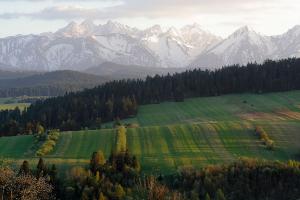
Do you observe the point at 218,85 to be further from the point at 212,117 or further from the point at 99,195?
the point at 99,195

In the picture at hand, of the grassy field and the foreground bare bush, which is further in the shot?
the grassy field

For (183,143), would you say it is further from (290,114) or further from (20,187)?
(290,114)

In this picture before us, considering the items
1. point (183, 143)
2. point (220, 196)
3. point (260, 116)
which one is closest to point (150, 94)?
point (260, 116)

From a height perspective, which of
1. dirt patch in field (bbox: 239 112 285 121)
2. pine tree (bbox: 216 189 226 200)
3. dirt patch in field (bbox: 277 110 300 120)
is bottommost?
pine tree (bbox: 216 189 226 200)

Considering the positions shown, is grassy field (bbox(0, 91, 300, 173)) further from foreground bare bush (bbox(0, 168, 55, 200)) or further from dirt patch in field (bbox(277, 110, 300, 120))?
foreground bare bush (bbox(0, 168, 55, 200))

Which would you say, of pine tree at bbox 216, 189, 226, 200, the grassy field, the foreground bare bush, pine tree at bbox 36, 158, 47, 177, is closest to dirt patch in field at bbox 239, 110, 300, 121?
the grassy field

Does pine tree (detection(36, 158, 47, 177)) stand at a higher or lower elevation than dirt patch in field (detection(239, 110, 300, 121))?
lower

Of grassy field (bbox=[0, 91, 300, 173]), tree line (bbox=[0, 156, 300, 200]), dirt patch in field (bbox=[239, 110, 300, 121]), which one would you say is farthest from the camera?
dirt patch in field (bbox=[239, 110, 300, 121])

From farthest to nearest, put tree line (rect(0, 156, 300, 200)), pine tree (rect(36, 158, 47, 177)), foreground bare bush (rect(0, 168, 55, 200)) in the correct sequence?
pine tree (rect(36, 158, 47, 177)) → tree line (rect(0, 156, 300, 200)) → foreground bare bush (rect(0, 168, 55, 200))
